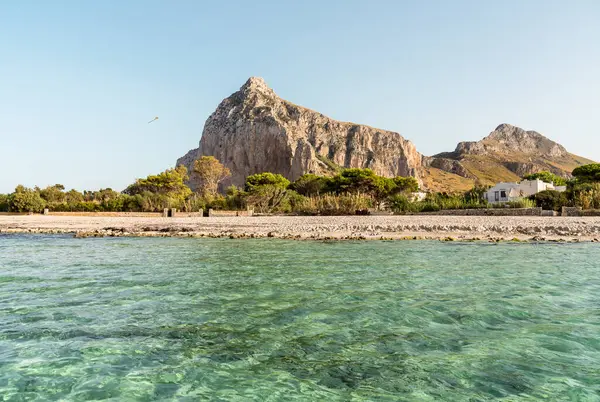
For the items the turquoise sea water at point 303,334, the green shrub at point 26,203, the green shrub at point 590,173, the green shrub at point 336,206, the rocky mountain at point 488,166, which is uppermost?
the rocky mountain at point 488,166

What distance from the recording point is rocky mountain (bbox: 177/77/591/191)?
446ft

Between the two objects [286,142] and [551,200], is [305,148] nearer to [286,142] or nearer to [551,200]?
[286,142]

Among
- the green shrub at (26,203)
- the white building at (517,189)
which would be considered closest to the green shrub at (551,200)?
the white building at (517,189)

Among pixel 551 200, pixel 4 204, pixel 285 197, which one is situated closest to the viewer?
pixel 551 200

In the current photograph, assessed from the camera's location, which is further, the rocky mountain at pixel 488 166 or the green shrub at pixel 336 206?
the rocky mountain at pixel 488 166

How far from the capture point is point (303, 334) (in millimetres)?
4895

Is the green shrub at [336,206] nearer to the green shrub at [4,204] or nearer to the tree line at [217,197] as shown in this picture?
the tree line at [217,197]

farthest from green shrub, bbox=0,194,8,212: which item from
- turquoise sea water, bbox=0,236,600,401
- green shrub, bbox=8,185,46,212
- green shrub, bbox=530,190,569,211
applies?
green shrub, bbox=530,190,569,211

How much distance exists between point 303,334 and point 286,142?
130 m

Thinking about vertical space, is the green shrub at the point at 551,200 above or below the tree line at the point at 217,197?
below

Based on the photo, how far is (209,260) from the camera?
1192cm

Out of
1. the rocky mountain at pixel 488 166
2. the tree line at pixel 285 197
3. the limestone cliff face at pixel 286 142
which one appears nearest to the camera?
the tree line at pixel 285 197

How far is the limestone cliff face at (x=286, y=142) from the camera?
135000 mm

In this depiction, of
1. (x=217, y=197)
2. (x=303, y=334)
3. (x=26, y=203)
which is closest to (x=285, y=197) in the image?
(x=217, y=197)
